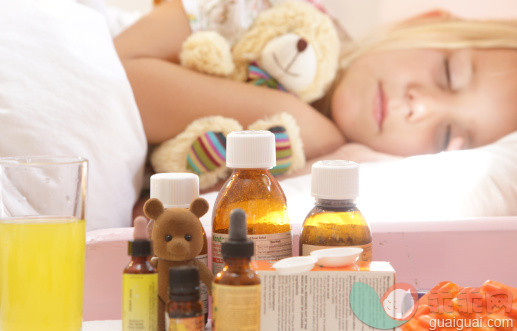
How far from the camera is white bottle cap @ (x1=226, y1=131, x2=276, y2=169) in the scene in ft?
1.60

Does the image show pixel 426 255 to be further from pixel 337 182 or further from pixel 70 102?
pixel 70 102

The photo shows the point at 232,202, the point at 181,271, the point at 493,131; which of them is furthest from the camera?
the point at 493,131

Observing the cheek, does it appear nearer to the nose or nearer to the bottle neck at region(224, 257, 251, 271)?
the nose

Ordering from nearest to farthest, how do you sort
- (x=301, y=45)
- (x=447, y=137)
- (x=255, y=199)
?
(x=255, y=199)
(x=301, y=45)
(x=447, y=137)

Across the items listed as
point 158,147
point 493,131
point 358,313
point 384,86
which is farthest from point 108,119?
point 493,131

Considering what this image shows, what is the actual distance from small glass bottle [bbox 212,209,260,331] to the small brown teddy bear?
5 centimetres

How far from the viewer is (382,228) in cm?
59

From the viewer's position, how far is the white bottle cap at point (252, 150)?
0.49m

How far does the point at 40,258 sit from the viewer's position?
1.38 feet

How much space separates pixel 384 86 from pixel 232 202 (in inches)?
31.2

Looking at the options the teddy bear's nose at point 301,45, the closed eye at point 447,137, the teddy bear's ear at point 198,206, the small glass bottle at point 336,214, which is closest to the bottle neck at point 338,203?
the small glass bottle at point 336,214

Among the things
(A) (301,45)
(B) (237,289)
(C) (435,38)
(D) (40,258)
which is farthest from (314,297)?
(C) (435,38)

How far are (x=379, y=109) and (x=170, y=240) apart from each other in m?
0.84

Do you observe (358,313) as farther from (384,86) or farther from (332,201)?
(384,86)
